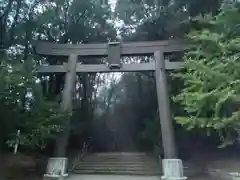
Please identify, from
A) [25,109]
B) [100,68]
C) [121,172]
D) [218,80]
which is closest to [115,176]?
[121,172]

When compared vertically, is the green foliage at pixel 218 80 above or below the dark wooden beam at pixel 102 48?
below

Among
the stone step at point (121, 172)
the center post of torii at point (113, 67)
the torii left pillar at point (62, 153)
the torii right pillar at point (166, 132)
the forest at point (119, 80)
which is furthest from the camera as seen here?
the stone step at point (121, 172)

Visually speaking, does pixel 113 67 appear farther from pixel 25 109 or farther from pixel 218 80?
pixel 218 80

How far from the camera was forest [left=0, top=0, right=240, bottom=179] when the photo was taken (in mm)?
8047

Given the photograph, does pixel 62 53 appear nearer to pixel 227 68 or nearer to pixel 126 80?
pixel 227 68

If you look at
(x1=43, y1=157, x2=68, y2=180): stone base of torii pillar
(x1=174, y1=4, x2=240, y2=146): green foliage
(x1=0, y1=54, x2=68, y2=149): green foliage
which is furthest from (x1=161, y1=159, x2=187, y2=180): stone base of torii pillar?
(x1=0, y1=54, x2=68, y2=149): green foliage

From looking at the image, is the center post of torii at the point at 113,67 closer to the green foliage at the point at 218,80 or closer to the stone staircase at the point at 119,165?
the stone staircase at the point at 119,165

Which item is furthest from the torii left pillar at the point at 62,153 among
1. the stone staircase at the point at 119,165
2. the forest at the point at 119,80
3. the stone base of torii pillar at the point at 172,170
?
the stone base of torii pillar at the point at 172,170

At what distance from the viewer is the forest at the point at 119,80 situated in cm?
805

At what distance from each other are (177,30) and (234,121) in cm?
624

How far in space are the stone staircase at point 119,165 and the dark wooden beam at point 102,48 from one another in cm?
467

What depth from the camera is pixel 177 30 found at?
1266 centimetres

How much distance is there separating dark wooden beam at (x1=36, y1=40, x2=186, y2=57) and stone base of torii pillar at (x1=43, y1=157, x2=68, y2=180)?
14.0 ft

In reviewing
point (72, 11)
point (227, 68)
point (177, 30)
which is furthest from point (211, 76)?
point (72, 11)
